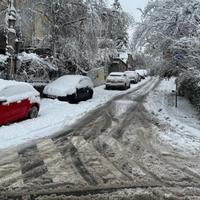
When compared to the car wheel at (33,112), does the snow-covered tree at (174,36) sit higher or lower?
higher

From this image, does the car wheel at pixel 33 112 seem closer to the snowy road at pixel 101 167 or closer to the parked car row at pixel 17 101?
the parked car row at pixel 17 101

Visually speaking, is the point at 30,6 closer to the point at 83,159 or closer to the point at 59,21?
the point at 59,21

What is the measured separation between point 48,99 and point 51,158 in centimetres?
1332

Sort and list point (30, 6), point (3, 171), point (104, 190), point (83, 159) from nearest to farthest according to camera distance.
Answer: point (104, 190), point (3, 171), point (83, 159), point (30, 6)

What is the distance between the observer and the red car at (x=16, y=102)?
1436 cm

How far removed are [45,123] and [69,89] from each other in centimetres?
819

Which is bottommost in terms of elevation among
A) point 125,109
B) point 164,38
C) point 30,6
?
point 125,109

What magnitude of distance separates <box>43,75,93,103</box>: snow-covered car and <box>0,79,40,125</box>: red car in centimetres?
624

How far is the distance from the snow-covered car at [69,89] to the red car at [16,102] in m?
6.24

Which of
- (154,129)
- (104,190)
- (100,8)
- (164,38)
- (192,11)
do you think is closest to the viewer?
(104,190)

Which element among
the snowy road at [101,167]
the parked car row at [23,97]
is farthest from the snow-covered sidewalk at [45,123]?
→ the snowy road at [101,167]

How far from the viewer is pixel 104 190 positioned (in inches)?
294

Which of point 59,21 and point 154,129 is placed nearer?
point 154,129

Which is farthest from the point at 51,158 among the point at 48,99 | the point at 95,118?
the point at 48,99
